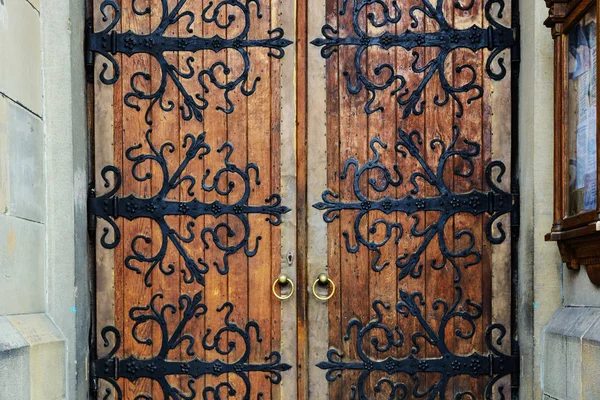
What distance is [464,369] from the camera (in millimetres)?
3533

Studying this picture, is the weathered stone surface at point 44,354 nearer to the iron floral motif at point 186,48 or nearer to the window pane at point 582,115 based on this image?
the iron floral motif at point 186,48

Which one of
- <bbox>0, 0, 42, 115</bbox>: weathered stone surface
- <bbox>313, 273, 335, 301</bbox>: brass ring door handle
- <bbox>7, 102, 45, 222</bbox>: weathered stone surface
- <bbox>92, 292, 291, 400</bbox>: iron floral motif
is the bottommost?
<bbox>92, 292, 291, 400</bbox>: iron floral motif

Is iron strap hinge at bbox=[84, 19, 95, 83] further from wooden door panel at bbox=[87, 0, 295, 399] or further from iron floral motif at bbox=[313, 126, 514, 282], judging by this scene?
iron floral motif at bbox=[313, 126, 514, 282]

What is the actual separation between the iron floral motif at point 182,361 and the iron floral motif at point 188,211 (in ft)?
0.44

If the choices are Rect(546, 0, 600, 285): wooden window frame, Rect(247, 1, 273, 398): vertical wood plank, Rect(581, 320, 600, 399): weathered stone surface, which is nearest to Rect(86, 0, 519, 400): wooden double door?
Rect(247, 1, 273, 398): vertical wood plank

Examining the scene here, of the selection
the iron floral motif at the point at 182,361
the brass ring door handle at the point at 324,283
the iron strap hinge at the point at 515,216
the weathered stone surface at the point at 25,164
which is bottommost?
the iron floral motif at the point at 182,361

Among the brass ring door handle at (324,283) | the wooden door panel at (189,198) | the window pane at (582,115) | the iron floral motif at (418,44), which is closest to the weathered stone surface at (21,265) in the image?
the wooden door panel at (189,198)

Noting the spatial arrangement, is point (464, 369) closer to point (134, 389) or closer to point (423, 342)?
point (423, 342)

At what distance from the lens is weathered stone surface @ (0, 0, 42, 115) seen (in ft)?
10.1

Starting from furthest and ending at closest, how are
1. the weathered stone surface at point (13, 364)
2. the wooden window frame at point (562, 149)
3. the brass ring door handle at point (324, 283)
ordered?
the brass ring door handle at point (324, 283) → the wooden window frame at point (562, 149) → the weathered stone surface at point (13, 364)

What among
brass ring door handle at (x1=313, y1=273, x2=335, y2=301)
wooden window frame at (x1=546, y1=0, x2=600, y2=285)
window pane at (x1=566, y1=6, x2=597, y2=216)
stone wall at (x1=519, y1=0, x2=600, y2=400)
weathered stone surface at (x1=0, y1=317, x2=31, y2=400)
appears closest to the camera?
weathered stone surface at (x1=0, y1=317, x2=31, y2=400)

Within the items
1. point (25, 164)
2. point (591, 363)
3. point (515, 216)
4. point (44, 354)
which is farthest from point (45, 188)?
point (591, 363)

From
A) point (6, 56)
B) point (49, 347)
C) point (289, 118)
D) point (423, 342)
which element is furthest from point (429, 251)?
point (6, 56)

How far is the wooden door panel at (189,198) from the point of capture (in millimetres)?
3561
